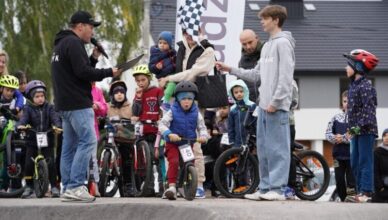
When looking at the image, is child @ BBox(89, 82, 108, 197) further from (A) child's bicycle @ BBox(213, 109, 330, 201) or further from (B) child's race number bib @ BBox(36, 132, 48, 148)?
(A) child's bicycle @ BBox(213, 109, 330, 201)

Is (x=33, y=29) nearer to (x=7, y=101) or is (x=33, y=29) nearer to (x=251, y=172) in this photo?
(x=7, y=101)

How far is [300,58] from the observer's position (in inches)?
2142

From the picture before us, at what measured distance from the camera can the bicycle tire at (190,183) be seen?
38.1 feet

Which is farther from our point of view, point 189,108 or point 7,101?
point 7,101

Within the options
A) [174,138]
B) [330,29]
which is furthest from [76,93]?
[330,29]

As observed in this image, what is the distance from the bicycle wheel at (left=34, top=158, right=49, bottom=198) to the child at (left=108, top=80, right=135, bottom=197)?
1.15 meters

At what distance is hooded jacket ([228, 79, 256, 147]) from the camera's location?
516 inches

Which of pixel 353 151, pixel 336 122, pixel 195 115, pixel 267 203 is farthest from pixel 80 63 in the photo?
pixel 336 122

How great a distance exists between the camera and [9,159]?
46.4 ft

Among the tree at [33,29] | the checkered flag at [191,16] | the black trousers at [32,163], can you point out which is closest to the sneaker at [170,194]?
the checkered flag at [191,16]

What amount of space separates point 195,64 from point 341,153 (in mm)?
2783

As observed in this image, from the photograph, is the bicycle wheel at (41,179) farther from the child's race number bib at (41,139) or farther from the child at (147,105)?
the child at (147,105)

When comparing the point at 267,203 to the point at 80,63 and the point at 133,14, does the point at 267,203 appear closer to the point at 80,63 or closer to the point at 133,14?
the point at 80,63

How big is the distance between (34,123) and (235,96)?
2736 millimetres
